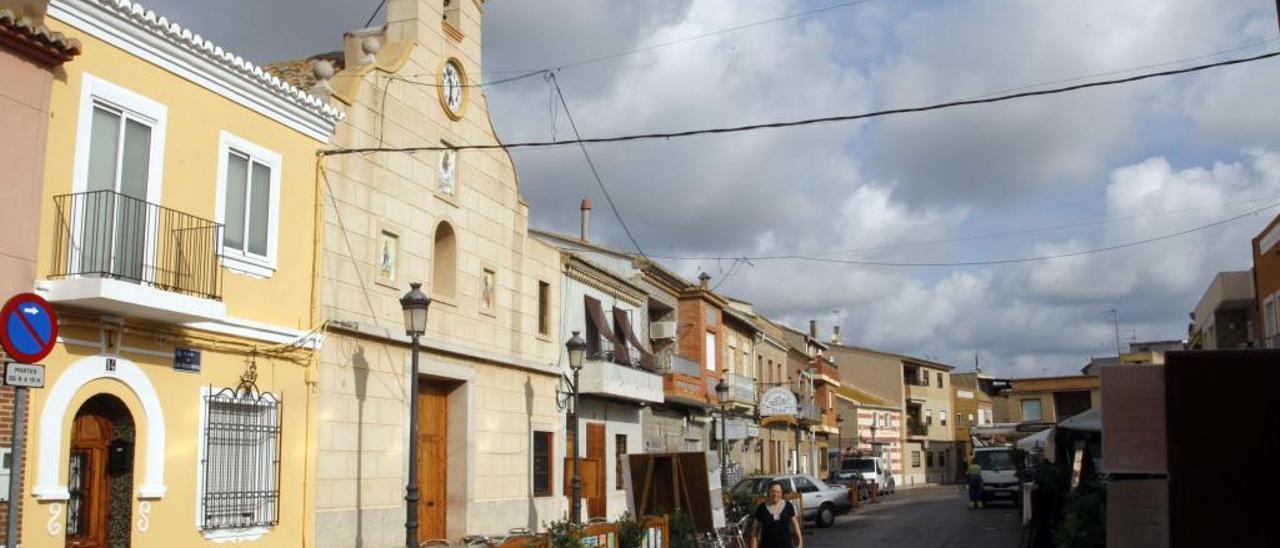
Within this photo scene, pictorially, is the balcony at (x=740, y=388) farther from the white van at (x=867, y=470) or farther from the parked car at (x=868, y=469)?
the parked car at (x=868, y=469)

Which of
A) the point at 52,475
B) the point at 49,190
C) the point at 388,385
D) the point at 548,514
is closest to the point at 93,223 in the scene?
the point at 49,190

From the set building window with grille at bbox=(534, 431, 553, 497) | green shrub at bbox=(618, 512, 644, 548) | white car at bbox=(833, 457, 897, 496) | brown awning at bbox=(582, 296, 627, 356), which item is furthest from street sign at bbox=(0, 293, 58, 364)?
white car at bbox=(833, 457, 897, 496)

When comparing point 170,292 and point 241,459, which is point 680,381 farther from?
point 170,292

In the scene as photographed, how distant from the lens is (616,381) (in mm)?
25078

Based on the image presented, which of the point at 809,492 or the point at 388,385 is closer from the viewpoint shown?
the point at 388,385

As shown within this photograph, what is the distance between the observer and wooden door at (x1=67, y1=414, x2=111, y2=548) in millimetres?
12008

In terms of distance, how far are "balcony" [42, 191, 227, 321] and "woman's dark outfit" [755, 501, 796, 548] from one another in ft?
20.8

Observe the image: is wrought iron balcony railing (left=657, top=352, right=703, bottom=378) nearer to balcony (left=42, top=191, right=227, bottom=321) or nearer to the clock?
the clock

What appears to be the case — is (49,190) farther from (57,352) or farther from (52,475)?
(52,475)

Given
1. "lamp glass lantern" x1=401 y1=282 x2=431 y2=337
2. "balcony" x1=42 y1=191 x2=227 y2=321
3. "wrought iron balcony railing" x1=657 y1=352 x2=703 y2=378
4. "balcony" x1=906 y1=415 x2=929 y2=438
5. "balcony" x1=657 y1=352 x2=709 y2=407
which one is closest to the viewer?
"balcony" x1=42 y1=191 x2=227 y2=321

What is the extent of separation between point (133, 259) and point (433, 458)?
25.3ft

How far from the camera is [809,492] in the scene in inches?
1173

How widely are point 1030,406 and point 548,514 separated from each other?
65.6 meters

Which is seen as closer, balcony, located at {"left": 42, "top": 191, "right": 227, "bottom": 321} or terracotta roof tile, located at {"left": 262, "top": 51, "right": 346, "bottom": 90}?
balcony, located at {"left": 42, "top": 191, "right": 227, "bottom": 321}
